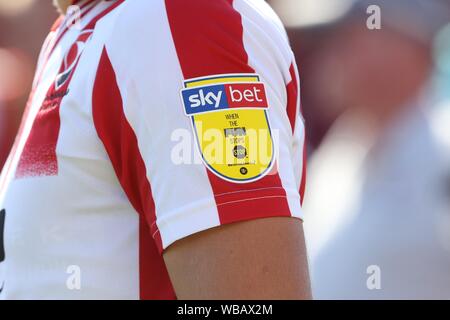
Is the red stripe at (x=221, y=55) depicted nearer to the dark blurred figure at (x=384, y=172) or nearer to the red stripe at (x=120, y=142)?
the red stripe at (x=120, y=142)

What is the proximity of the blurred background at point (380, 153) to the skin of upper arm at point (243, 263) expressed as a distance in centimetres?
102

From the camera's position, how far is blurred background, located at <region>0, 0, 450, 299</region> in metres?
1.82

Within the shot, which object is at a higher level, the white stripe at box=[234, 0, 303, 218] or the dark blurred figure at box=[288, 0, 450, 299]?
the white stripe at box=[234, 0, 303, 218]

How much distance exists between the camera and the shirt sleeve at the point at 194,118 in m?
0.85

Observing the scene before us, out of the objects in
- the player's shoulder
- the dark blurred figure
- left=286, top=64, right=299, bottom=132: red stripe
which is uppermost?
the player's shoulder

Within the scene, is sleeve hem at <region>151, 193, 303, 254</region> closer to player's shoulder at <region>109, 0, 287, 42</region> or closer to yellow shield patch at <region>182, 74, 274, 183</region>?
yellow shield patch at <region>182, 74, 274, 183</region>

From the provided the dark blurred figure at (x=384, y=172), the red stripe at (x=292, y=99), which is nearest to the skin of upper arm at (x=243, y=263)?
the red stripe at (x=292, y=99)

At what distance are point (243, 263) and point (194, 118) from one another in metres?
0.17

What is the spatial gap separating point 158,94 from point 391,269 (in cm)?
113

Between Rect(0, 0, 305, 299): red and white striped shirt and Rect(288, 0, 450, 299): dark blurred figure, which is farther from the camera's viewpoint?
Rect(288, 0, 450, 299): dark blurred figure

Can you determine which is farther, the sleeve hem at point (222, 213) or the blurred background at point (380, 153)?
the blurred background at point (380, 153)

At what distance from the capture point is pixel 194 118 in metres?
0.86

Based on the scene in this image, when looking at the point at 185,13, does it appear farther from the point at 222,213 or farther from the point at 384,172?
the point at 384,172

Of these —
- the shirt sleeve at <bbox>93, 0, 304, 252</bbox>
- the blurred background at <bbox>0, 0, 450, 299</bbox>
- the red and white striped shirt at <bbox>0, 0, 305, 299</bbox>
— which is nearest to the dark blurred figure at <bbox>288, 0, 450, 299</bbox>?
the blurred background at <bbox>0, 0, 450, 299</bbox>
